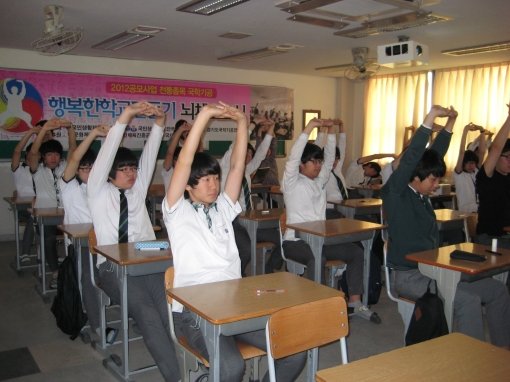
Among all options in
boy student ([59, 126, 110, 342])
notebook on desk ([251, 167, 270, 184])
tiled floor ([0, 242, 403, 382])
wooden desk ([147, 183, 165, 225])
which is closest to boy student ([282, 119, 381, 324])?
tiled floor ([0, 242, 403, 382])

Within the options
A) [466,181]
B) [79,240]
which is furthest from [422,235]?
[466,181]

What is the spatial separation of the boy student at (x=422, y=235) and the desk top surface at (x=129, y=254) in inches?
55.3

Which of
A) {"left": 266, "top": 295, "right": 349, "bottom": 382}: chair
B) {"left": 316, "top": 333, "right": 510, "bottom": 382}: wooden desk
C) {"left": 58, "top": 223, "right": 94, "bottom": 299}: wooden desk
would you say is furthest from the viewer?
{"left": 58, "top": 223, "right": 94, "bottom": 299}: wooden desk

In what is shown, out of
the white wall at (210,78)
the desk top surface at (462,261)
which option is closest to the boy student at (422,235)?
the desk top surface at (462,261)

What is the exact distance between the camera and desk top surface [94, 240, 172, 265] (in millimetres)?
2684

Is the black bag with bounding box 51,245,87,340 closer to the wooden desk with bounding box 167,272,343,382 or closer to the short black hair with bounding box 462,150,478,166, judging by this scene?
the wooden desk with bounding box 167,272,343,382

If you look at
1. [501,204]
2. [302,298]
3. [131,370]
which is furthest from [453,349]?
[501,204]

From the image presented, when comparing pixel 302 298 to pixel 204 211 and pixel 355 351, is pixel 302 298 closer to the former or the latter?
pixel 204 211

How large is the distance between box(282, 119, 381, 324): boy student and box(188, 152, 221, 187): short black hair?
1.58 metres

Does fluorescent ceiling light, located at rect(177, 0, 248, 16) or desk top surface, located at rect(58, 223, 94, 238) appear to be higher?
fluorescent ceiling light, located at rect(177, 0, 248, 16)

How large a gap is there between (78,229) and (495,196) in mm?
3188

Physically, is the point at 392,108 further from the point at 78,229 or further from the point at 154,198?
the point at 78,229

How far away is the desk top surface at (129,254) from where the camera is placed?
2684 mm

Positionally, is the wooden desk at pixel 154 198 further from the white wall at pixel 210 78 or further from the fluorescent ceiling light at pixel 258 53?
the fluorescent ceiling light at pixel 258 53
